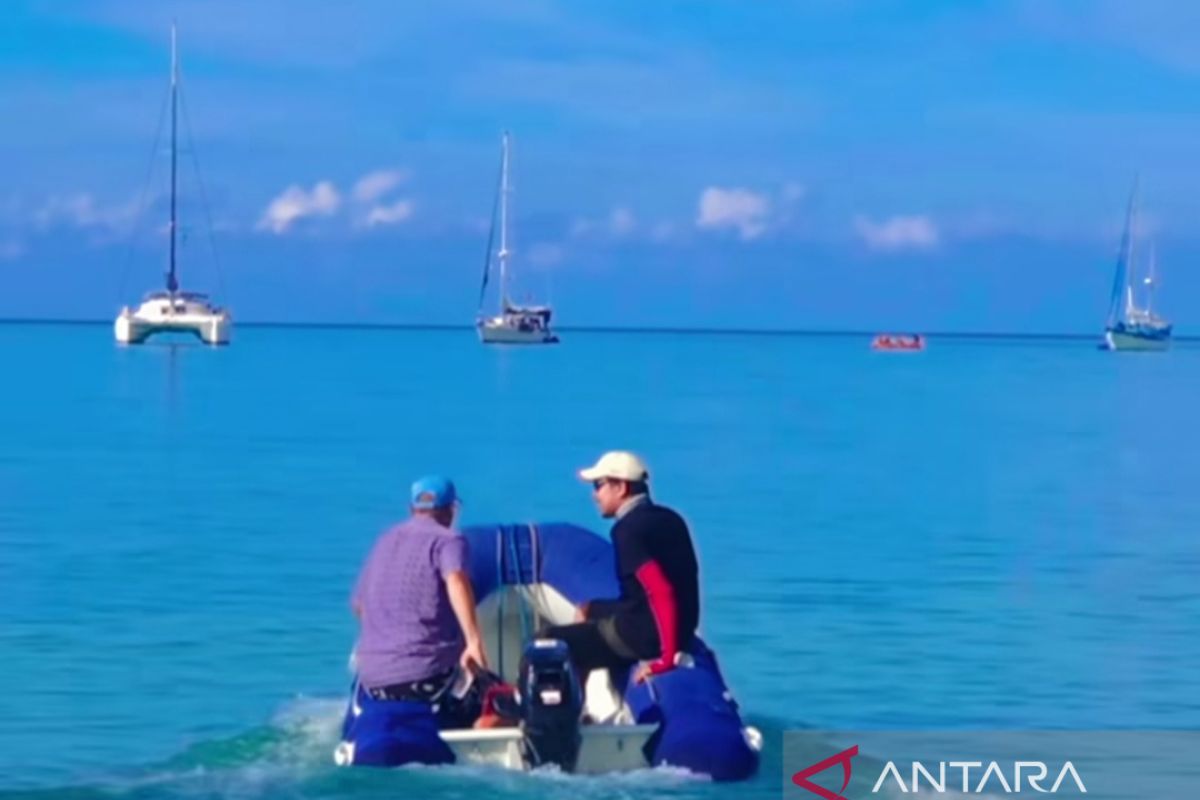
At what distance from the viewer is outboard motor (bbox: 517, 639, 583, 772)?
9.93 metres

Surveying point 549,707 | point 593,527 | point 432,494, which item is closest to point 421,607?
point 432,494

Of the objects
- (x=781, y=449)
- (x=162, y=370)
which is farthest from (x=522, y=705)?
(x=162, y=370)

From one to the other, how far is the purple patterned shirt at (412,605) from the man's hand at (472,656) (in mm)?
95

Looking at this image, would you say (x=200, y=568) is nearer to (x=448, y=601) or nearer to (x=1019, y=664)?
(x=1019, y=664)

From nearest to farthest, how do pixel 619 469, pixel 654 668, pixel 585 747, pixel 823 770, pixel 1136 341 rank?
pixel 585 747 < pixel 619 469 < pixel 654 668 < pixel 823 770 < pixel 1136 341

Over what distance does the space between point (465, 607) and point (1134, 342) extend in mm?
107687

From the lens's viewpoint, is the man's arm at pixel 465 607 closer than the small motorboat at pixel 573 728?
No

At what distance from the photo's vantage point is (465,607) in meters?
10.2

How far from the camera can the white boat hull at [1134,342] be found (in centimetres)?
11319

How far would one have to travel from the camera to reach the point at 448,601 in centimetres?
1029

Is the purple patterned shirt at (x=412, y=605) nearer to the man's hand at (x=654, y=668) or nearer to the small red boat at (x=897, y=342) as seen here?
the man's hand at (x=654, y=668)

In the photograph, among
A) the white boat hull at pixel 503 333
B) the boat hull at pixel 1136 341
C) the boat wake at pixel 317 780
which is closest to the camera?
the boat wake at pixel 317 780

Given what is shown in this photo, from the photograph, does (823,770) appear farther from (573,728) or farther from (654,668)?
(573,728)

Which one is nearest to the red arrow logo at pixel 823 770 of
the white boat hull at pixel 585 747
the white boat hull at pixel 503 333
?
the white boat hull at pixel 585 747
